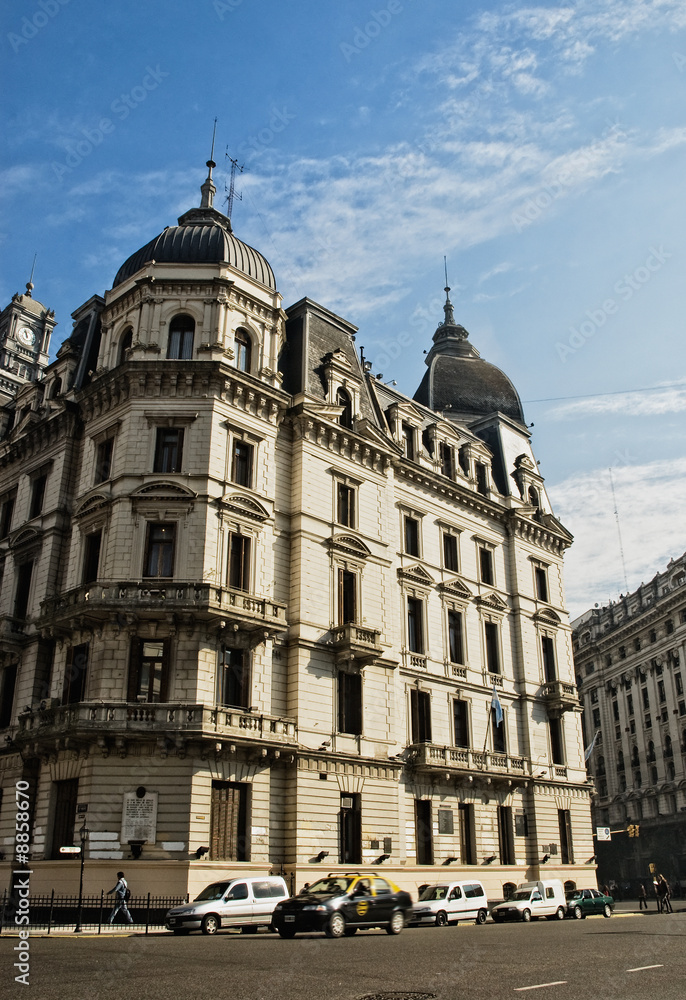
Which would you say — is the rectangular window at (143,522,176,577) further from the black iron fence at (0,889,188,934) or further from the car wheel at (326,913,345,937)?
the car wheel at (326,913,345,937)

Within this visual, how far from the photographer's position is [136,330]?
3831 cm

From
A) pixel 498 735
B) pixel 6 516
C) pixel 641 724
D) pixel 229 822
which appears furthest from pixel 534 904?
pixel 641 724

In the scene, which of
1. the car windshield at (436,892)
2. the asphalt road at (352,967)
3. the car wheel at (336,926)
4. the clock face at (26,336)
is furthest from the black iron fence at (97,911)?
the clock face at (26,336)

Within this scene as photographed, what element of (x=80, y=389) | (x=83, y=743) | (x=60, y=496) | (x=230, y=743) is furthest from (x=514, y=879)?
(x=80, y=389)

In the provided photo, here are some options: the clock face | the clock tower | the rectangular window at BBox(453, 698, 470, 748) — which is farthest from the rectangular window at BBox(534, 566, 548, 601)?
the clock face

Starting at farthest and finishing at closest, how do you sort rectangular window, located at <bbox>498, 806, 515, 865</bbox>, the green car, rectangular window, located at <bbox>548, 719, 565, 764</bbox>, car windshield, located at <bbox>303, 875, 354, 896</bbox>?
rectangular window, located at <bbox>548, 719, 565, 764</bbox> < rectangular window, located at <bbox>498, 806, 515, 865</bbox> < the green car < car windshield, located at <bbox>303, 875, 354, 896</bbox>

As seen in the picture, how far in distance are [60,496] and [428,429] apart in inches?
823

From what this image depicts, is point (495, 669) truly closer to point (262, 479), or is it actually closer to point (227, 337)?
point (262, 479)

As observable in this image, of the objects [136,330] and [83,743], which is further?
[136,330]

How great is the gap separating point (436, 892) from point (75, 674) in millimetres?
16336

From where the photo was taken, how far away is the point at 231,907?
1014 inches

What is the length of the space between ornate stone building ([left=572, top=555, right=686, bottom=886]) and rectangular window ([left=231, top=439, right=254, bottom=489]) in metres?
59.3

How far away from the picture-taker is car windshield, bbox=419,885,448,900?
104 ft

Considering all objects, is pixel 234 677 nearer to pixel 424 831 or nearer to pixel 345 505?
pixel 345 505
